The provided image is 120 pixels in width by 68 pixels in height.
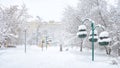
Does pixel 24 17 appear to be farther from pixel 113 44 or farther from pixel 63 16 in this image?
pixel 113 44

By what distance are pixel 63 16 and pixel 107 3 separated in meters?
6.64

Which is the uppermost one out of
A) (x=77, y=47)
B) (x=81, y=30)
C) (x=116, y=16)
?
(x=116, y=16)

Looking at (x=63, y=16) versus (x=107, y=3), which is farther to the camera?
(x=63, y=16)

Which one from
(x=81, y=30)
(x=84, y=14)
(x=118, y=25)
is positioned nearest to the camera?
(x=81, y=30)

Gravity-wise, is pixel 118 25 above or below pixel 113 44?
above

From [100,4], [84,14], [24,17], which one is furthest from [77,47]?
[24,17]

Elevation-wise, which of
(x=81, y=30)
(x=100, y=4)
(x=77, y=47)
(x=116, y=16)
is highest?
(x=100, y=4)

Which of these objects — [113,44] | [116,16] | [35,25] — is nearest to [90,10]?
[116,16]

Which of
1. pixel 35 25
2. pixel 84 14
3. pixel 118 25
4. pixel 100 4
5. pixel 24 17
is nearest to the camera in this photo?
pixel 118 25

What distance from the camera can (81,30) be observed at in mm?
14250

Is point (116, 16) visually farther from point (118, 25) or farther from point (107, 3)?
point (107, 3)

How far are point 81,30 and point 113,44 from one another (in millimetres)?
7252

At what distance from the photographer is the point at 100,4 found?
22.5 m

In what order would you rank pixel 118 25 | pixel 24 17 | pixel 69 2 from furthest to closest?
pixel 24 17
pixel 69 2
pixel 118 25
